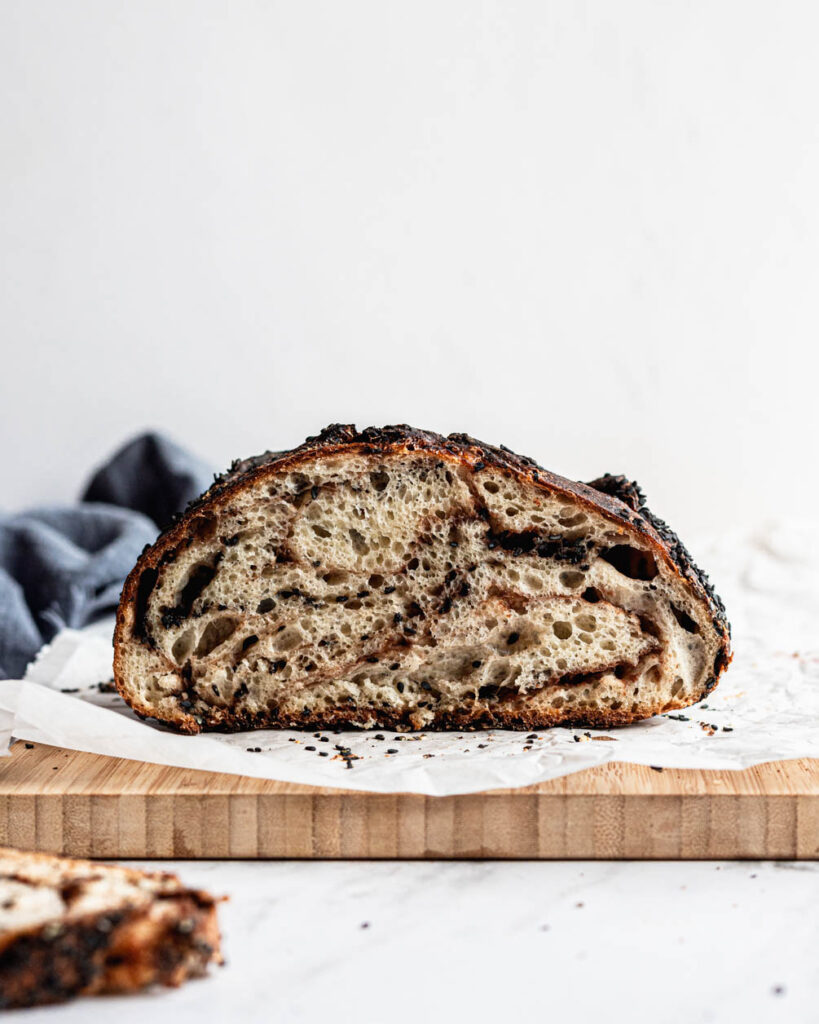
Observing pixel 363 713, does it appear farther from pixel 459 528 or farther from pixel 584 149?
pixel 584 149

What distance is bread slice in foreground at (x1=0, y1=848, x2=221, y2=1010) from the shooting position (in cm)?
179

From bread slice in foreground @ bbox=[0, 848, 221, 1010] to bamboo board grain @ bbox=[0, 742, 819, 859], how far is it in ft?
1.56

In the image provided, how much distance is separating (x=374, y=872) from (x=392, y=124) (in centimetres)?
444

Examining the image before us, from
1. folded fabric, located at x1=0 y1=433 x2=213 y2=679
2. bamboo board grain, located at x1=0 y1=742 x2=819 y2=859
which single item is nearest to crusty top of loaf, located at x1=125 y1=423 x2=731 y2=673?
bamboo board grain, located at x1=0 y1=742 x2=819 y2=859

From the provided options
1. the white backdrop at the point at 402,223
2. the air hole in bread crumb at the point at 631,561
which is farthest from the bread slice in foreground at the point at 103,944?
the white backdrop at the point at 402,223

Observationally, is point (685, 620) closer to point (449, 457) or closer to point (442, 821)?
point (449, 457)

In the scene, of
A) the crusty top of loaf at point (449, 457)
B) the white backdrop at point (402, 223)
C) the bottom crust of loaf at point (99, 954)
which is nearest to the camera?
the bottom crust of loaf at point (99, 954)

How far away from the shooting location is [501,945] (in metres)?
2.00

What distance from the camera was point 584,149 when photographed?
5922 millimetres

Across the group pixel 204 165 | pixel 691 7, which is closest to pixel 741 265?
pixel 691 7

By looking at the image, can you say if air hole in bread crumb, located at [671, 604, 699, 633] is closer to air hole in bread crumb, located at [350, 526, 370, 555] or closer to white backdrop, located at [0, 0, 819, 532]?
air hole in bread crumb, located at [350, 526, 370, 555]

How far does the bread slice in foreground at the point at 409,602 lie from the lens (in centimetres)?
284

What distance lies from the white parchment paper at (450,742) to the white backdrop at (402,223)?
2.73 metres

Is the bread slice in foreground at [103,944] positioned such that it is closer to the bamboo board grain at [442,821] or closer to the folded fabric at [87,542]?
the bamboo board grain at [442,821]
